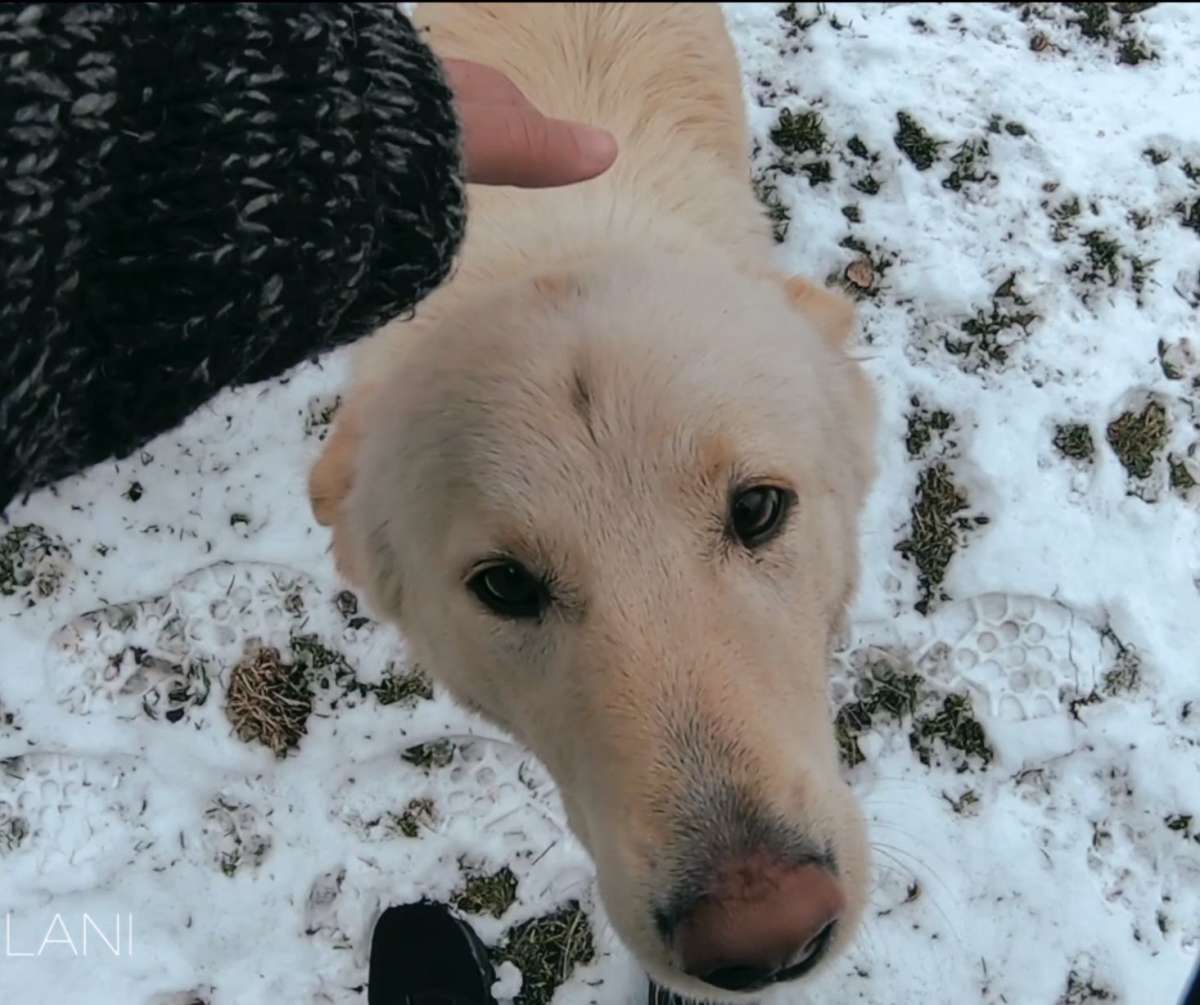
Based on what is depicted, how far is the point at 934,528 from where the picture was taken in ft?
12.1

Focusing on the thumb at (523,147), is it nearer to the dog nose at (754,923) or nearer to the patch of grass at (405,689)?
the dog nose at (754,923)

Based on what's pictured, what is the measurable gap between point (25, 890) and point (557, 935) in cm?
184

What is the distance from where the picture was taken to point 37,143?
4.62ft

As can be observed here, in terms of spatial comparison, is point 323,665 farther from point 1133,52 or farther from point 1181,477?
point 1133,52

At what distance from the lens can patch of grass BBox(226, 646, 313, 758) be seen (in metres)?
3.62

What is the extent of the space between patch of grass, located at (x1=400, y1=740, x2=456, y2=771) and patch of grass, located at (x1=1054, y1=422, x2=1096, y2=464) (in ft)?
8.12

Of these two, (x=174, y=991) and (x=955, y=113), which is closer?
(x=174, y=991)

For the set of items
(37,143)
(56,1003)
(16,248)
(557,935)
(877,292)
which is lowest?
(56,1003)

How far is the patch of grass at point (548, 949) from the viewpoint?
3.38 m

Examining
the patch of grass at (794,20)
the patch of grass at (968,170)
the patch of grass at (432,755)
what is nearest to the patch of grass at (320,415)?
the patch of grass at (432,755)

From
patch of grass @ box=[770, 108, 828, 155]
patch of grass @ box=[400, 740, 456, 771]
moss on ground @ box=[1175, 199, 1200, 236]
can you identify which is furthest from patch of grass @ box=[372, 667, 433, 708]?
moss on ground @ box=[1175, 199, 1200, 236]

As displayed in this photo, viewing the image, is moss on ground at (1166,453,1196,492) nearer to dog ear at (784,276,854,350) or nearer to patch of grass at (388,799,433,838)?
dog ear at (784,276,854,350)

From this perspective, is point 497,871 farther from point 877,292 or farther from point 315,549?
point 877,292

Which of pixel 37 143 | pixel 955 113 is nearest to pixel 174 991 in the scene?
pixel 37 143
